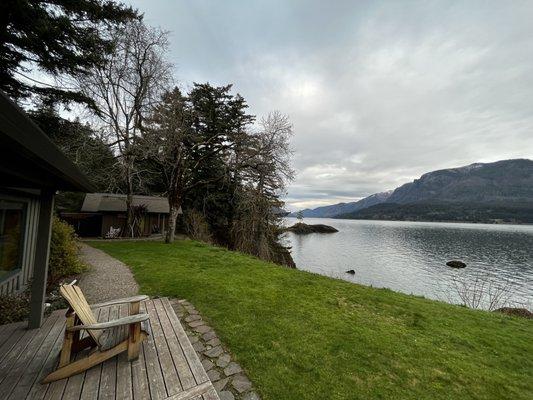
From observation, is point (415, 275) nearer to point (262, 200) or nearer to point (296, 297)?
point (262, 200)

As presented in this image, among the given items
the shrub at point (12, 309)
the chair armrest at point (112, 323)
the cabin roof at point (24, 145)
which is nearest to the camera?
the cabin roof at point (24, 145)

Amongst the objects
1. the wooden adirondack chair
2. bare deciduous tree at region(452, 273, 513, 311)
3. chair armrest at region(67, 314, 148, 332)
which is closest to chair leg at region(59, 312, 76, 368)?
the wooden adirondack chair

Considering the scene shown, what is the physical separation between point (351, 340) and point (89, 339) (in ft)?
14.4

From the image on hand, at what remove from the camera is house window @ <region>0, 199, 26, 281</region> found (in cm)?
620

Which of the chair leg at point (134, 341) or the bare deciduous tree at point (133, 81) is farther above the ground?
the bare deciduous tree at point (133, 81)

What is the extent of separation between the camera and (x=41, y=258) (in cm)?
441

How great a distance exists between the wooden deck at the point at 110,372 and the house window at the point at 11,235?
2851mm

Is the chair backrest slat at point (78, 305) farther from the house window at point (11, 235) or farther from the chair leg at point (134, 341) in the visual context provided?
the house window at point (11, 235)

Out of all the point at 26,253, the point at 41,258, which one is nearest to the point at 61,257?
the point at 26,253

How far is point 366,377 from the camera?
12.5 ft

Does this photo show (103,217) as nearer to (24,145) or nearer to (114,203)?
(114,203)

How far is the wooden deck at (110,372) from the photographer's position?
2.91m

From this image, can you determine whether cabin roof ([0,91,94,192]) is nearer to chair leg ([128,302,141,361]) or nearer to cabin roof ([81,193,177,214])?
chair leg ([128,302,141,361])

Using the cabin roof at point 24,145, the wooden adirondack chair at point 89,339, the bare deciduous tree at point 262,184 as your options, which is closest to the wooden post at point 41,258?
the cabin roof at point 24,145
